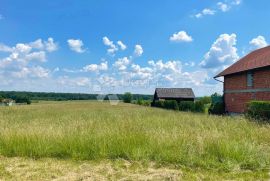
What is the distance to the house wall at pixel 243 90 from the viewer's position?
66.0 feet

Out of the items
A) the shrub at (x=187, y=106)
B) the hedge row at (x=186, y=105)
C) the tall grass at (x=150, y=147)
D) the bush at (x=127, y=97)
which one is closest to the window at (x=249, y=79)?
the hedge row at (x=186, y=105)

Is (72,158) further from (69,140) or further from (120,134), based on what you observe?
(120,134)

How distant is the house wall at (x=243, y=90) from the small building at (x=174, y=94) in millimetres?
32485

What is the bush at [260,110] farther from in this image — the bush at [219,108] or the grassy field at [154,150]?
the bush at [219,108]

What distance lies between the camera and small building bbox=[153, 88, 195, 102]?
195ft

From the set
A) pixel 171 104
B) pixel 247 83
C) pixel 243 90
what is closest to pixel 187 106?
pixel 171 104

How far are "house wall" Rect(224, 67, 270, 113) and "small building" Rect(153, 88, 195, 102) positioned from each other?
3248cm

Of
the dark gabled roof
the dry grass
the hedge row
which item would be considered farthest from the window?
the dark gabled roof

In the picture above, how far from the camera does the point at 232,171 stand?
481 centimetres

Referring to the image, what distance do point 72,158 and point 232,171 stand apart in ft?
10.7

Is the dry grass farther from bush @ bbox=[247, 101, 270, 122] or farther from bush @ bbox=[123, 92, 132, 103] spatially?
bush @ bbox=[123, 92, 132, 103]

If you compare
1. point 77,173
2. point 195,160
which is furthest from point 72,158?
point 195,160

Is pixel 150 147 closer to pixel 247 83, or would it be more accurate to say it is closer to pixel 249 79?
pixel 249 79

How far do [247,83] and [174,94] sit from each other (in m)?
38.2
